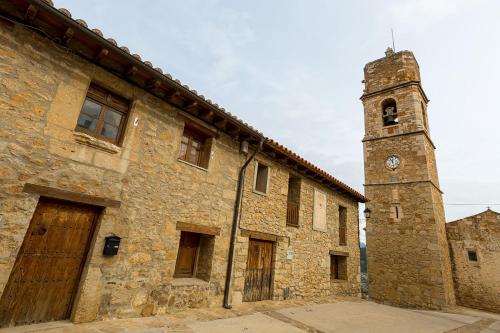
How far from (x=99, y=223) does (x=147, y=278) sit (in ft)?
4.84

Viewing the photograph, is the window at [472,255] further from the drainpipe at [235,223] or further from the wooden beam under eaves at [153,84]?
the wooden beam under eaves at [153,84]

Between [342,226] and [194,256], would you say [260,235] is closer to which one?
[194,256]

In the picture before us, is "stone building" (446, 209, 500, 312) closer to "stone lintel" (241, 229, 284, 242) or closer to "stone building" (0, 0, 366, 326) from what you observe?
"stone lintel" (241, 229, 284, 242)

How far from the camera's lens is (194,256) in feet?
22.0

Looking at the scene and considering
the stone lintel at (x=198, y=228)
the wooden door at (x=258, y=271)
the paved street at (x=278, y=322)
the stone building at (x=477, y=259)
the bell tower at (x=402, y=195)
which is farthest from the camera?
the stone building at (x=477, y=259)

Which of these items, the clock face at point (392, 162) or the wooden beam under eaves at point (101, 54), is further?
the clock face at point (392, 162)

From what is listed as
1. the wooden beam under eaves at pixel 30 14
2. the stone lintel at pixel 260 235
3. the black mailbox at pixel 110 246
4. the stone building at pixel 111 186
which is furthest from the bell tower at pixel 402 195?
the wooden beam under eaves at pixel 30 14

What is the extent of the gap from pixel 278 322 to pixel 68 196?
4.91 metres

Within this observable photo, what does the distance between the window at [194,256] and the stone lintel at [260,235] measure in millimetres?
1113

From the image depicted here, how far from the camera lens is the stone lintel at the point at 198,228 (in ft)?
19.5

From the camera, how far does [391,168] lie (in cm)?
1590

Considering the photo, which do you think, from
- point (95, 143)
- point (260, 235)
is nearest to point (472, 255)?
point (260, 235)

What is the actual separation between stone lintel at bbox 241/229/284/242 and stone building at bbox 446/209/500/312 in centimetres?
1325

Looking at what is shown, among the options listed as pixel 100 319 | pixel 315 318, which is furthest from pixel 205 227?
pixel 315 318
